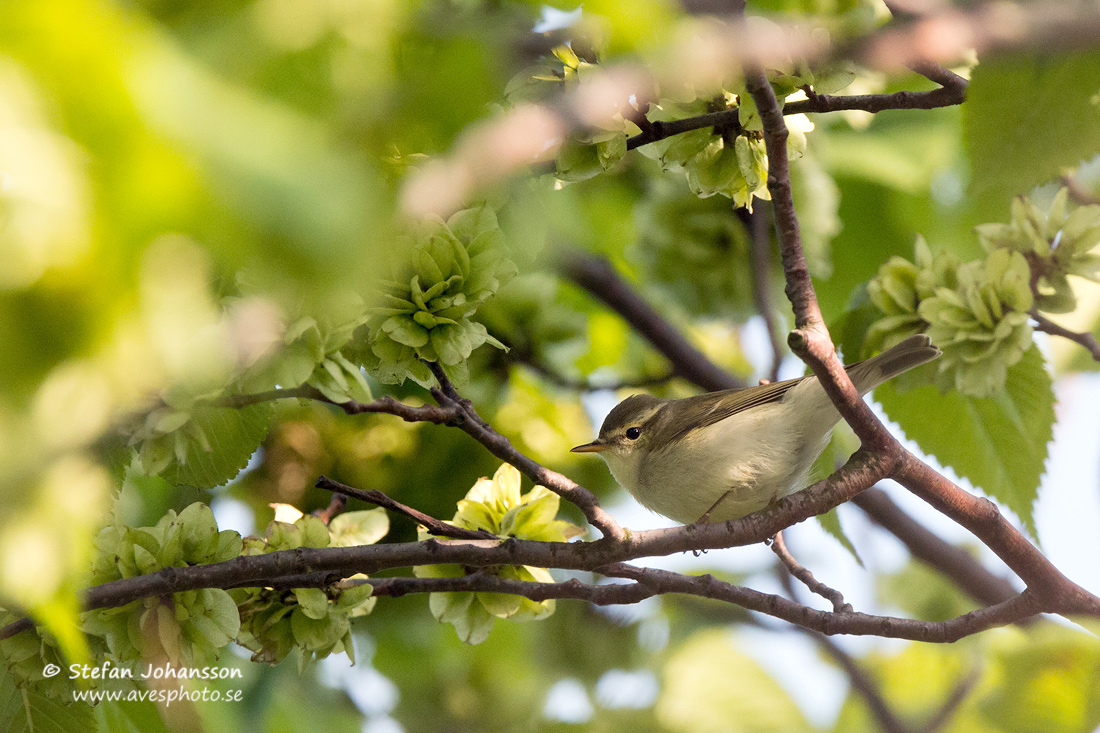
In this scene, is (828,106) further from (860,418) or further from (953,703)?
(953,703)

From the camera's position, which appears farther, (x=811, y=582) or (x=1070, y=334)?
(x=1070, y=334)

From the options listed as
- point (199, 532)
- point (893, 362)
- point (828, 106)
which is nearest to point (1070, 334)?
point (893, 362)

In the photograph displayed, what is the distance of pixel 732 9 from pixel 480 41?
1.29 feet

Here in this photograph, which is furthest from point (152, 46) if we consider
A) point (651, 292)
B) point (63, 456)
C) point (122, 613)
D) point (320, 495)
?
point (651, 292)

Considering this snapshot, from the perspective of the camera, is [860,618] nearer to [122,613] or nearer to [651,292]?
[122,613]

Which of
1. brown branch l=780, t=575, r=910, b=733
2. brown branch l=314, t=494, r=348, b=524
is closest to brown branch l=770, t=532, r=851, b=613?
brown branch l=314, t=494, r=348, b=524

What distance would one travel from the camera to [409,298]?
2.03 meters

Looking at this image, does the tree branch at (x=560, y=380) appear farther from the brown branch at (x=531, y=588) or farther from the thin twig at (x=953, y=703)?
the thin twig at (x=953, y=703)

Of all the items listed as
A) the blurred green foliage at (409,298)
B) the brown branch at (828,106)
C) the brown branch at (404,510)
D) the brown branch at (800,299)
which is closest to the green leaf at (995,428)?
the blurred green foliage at (409,298)

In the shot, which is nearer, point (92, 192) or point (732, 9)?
point (92, 192)

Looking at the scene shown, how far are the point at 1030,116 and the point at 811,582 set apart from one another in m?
1.25

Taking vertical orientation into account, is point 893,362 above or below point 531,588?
above

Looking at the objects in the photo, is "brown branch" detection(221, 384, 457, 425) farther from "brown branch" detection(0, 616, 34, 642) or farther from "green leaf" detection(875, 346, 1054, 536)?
"green leaf" detection(875, 346, 1054, 536)

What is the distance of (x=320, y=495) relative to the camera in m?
3.24
